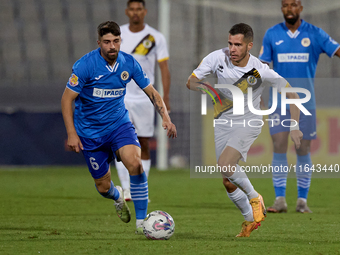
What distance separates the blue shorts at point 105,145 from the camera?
518 centimetres

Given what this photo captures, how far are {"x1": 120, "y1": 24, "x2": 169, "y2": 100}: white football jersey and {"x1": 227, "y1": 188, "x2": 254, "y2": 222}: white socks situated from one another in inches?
117

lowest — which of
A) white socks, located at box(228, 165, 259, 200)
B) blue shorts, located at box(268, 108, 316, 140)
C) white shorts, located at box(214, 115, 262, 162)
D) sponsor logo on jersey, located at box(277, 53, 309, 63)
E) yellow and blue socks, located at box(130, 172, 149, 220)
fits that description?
yellow and blue socks, located at box(130, 172, 149, 220)

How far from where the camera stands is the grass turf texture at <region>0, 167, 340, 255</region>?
168 inches

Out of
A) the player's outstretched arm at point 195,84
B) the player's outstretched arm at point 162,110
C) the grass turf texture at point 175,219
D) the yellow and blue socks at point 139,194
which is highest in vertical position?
the player's outstretched arm at point 195,84

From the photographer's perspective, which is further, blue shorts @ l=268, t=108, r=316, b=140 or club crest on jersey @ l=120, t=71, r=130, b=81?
blue shorts @ l=268, t=108, r=316, b=140

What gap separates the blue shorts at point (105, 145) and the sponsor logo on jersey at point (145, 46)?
8.00 feet

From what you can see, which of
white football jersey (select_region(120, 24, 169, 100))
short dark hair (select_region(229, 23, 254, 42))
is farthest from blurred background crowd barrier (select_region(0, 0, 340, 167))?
short dark hair (select_region(229, 23, 254, 42))

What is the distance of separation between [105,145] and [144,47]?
2.61 meters

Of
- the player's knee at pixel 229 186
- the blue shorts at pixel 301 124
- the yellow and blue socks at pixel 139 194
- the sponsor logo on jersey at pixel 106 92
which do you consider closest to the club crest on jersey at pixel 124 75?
the sponsor logo on jersey at pixel 106 92

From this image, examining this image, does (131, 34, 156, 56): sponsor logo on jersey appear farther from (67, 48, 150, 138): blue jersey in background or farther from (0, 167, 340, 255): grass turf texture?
(67, 48, 150, 138): blue jersey in background

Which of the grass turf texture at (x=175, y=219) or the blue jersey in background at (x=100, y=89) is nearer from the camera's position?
the grass turf texture at (x=175, y=219)

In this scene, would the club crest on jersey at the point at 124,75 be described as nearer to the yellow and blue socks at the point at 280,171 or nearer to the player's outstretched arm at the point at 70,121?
the player's outstretched arm at the point at 70,121

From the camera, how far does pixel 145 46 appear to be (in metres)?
7.65

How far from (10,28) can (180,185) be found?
32.2 ft
